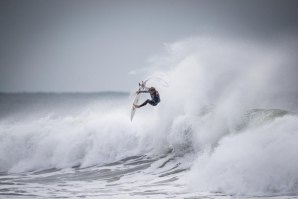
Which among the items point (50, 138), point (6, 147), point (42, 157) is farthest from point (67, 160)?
point (6, 147)

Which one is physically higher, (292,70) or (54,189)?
(292,70)

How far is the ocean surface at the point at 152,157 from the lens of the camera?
1289 centimetres

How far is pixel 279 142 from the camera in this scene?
13.9 metres

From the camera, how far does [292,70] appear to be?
33.6 m

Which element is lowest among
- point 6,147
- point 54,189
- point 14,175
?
point 54,189

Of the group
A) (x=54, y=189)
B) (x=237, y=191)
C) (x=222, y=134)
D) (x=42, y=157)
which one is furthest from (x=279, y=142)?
(x=42, y=157)

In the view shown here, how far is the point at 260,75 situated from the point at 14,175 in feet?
63.1

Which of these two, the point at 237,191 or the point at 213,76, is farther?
the point at 213,76

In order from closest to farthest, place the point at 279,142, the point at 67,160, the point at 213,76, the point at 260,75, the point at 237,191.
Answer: the point at 237,191 < the point at 279,142 < the point at 67,160 < the point at 213,76 < the point at 260,75

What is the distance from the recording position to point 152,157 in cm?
1962

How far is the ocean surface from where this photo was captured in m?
12.9

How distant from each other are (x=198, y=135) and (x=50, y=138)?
382 inches

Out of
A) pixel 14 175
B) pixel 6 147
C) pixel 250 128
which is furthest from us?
pixel 6 147

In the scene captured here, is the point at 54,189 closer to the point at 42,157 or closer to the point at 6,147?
the point at 42,157
